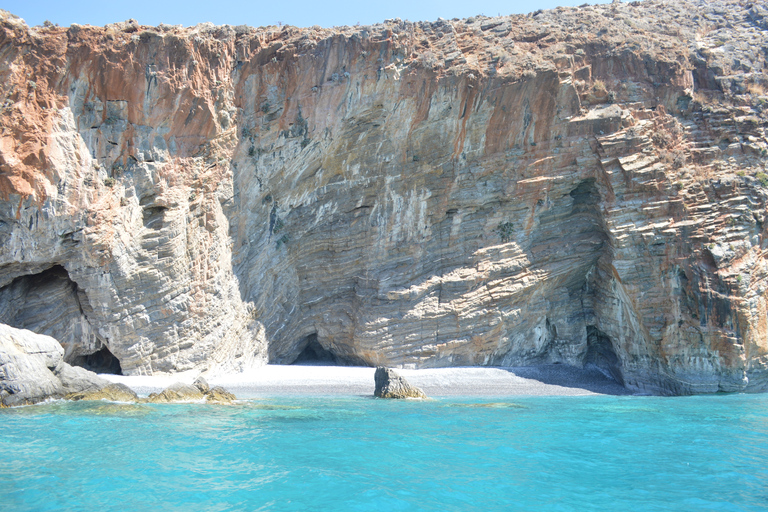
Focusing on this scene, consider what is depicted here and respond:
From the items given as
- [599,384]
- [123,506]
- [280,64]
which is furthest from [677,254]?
[123,506]

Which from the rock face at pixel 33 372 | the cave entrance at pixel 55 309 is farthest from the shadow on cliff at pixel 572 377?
the cave entrance at pixel 55 309

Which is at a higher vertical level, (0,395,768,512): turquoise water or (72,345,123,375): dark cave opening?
(72,345,123,375): dark cave opening

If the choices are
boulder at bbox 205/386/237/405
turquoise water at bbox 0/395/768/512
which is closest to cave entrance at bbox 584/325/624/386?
turquoise water at bbox 0/395/768/512

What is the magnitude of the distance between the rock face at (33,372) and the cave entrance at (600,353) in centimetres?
1943

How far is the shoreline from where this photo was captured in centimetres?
1884

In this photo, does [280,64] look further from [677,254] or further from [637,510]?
[637,510]

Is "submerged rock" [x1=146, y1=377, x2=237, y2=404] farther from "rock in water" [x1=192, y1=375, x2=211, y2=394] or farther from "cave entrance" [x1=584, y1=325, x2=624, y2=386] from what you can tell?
"cave entrance" [x1=584, y1=325, x2=624, y2=386]

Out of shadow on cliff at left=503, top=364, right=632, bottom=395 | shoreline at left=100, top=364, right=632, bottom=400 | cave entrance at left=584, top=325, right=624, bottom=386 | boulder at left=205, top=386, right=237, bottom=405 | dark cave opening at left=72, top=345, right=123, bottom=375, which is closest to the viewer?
boulder at left=205, top=386, right=237, bottom=405

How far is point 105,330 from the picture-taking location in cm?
1795

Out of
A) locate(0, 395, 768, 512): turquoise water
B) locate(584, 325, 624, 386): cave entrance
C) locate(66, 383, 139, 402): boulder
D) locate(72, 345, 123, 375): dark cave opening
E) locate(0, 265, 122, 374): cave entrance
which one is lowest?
locate(0, 395, 768, 512): turquoise water

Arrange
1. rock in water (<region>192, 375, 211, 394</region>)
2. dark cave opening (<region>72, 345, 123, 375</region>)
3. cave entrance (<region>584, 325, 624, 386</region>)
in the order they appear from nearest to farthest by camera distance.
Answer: rock in water (<region>192, 375, 211, 394</region>) < dark cave opening (<region>72, 345, 123, 375</region>) < cave entrance (<region>584, 325, 624, 386</region>)

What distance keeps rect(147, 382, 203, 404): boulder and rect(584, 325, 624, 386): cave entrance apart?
54.5 ft

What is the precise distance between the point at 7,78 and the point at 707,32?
1193 inches

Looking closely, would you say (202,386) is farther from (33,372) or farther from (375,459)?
(375,459)
